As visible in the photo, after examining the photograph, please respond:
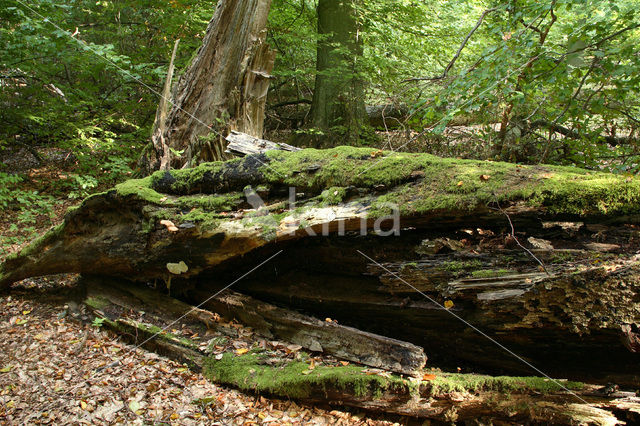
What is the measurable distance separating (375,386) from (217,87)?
5.28m

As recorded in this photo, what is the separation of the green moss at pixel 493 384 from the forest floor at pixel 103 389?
406 mm

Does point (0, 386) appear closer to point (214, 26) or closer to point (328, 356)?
point (328, 356)

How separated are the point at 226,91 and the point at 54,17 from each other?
163 inches

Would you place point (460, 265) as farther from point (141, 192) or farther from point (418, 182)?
point (141, 192)

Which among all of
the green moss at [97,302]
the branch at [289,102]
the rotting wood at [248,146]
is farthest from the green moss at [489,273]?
the branch at [289,102]

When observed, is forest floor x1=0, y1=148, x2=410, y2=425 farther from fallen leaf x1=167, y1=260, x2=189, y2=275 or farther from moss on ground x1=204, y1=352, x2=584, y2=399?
fallen leaf x1=167, y1=260, x2=189, y2=275

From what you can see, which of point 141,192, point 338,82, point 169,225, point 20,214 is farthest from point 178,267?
point 338,82

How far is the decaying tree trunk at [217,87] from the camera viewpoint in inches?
246

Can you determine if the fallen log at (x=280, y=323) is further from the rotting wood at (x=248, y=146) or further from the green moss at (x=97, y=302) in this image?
the rotting wood at (x=248, y=146)

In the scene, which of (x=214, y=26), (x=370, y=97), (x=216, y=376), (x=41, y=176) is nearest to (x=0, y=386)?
(x=216, y=376)

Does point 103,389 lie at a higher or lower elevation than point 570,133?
lower

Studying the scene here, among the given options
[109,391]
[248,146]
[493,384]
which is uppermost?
[248,146]

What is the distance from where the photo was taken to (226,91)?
21.1 ft

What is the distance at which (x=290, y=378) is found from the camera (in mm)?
3293
